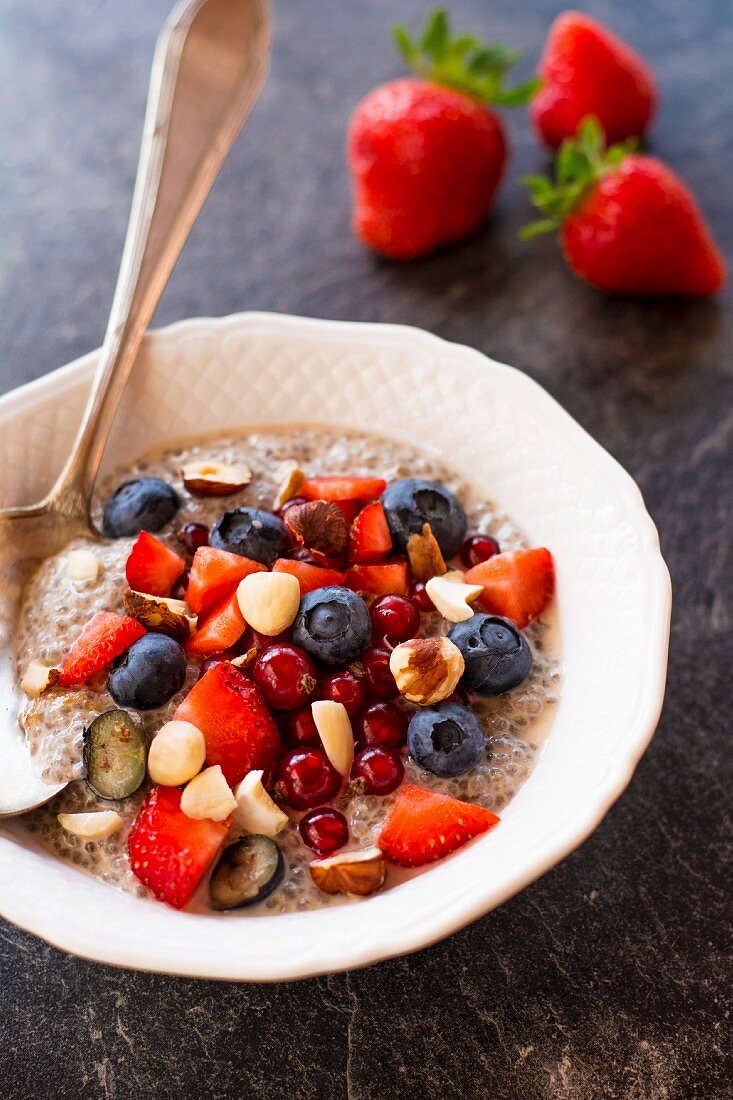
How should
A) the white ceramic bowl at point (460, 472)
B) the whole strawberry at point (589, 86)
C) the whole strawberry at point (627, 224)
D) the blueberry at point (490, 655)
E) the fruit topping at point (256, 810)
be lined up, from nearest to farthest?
1. the white ceramic bowl at point (460, 472)
2. the fruit topping at point (256, 810)
3. the blueberry at point (490, 655)
4. the whole strawberry at point (627, 224)
5. the whole strawberry at point (589, 86)

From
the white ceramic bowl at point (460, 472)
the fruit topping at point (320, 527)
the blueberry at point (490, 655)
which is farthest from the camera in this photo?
the fruit topping at point (320, 527)

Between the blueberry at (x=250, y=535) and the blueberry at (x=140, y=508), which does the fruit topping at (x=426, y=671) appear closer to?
the blueberry at (x=250, y=535)

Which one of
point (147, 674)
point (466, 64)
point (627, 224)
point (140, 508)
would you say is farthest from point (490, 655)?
point (466, 64)

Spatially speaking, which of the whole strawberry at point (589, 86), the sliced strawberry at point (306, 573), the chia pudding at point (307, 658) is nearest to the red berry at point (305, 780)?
the chia pudding at point (307, 658)

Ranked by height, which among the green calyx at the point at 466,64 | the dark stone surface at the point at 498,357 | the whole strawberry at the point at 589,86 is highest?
the green calyx at the point at 466,64

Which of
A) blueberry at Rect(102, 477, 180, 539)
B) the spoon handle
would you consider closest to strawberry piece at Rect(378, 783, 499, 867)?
blueberry at Rect(102, 477, 180, 539)

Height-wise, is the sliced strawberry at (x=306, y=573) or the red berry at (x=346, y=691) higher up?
the sliced strawberry at (x=306, y=573)
